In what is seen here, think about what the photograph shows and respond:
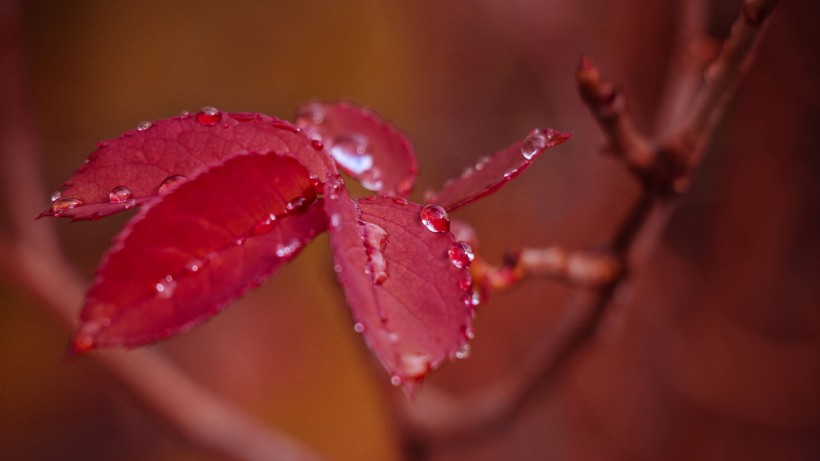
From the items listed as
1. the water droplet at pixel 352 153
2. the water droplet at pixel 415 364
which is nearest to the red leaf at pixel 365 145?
the water droplet at pixel 352 153

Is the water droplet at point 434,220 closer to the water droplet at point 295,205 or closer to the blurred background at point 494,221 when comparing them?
the water droplet at point 295,205

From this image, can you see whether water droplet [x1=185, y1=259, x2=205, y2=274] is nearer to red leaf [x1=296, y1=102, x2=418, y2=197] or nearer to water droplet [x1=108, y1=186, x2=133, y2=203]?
water droplet [x1=108, y1=186, x2=133, y2=203]

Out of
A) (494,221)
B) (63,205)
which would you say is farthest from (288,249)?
(494,221)

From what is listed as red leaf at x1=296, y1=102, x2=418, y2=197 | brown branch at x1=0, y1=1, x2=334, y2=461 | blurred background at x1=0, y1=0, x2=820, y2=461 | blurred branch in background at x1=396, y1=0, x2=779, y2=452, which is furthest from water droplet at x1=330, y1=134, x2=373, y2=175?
blurred background at x1=0, y1=0, x2=820, y2=461

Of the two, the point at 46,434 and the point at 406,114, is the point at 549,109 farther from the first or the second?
the point at 46,434

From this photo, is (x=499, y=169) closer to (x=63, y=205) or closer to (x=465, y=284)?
(x=465, y=284)

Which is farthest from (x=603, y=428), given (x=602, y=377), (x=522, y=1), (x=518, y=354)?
(x=522, y=1)
